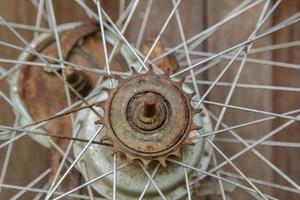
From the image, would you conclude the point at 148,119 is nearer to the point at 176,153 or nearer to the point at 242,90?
the point at 176,153

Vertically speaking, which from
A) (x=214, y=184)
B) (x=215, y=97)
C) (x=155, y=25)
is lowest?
(x=214, y=184)

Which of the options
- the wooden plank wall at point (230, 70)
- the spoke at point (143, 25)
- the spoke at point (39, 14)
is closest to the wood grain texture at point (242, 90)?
the wooden plank wall at point (230, 70)

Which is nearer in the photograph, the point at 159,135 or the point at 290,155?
the point at 159,135

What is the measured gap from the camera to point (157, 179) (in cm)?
103

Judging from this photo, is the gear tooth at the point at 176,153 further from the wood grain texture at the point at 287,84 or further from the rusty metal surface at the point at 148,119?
the wood grain texture at the point at 287,84

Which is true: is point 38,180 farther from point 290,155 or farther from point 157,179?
point 290,155

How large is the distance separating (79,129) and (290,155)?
0.36 metres

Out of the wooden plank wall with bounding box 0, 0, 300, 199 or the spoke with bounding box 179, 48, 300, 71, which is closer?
the spoke with bounding box 179, 48, 300, 71

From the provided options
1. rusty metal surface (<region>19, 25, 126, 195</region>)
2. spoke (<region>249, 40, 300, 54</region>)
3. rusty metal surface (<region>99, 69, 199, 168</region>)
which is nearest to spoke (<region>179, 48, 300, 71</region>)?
spoke (<region>249, 40, 300, 54</region>)

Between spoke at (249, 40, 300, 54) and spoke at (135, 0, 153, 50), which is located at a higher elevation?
spoke at (135, 0, 153, 50)

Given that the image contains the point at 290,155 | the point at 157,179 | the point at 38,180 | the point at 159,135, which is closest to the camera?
the point at 159,135

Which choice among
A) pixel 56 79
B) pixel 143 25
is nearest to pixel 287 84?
pixel 143 25

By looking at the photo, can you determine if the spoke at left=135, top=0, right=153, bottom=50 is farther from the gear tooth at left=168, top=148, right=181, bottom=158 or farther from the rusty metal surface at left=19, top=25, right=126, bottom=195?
the gear tooth at left=168, top=148, right=181, bottom=158

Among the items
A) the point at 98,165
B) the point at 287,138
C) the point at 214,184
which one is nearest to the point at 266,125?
the point at 287,138
